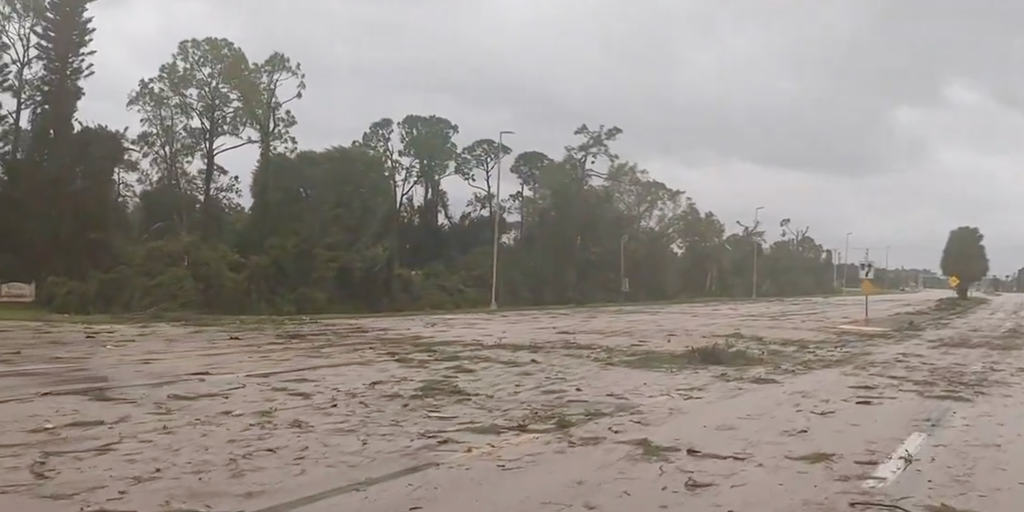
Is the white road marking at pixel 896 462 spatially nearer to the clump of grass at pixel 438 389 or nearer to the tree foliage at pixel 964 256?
the clump of grass at pixel 438 389

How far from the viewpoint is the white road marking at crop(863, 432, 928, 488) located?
28.8 feet

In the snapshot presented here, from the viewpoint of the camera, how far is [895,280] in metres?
193

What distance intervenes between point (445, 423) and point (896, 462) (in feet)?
16.5

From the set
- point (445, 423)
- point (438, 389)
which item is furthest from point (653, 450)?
point (438, 389)

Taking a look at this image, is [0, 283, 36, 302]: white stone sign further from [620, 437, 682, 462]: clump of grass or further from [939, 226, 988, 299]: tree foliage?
[939, 226, 988, 299]: tree foliage

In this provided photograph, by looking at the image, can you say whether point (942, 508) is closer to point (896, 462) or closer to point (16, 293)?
point (896, 462)

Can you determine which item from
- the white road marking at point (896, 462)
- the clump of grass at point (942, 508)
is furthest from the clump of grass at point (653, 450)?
the clump of grass at point (942, 508)

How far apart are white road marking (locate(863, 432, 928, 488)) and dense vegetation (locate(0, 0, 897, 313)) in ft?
144

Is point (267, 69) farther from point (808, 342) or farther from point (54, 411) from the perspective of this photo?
point (54, 411)

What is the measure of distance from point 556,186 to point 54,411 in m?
71.3

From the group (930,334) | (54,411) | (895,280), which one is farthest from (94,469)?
(895,280)

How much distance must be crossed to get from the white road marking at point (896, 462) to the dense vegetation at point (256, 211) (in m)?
43.9

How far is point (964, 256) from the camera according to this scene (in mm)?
73250

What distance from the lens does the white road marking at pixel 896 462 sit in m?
8.77
